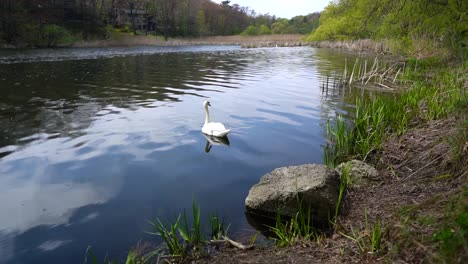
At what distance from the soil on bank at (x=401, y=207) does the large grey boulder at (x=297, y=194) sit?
0.32m

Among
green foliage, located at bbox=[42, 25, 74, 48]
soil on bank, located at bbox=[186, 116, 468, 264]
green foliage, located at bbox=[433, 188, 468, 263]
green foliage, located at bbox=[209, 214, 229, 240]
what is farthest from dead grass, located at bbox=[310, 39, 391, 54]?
green foliage, located at bbox=[42, 25, 74, 48]

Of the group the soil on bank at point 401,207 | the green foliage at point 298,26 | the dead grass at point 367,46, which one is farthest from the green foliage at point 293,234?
the green foliage at point 298,26

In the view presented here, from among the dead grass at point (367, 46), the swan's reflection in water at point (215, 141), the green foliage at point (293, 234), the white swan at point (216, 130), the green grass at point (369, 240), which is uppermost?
the dead grass at point (367, 46)

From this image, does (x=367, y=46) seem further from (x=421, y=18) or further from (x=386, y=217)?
(x=386, y=217)

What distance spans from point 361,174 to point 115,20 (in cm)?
7734

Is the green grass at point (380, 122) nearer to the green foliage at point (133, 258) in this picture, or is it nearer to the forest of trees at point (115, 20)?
the green foliage at point (133, 258)

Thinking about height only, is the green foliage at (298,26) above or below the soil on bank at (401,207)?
above

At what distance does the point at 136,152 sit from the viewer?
8.30 m

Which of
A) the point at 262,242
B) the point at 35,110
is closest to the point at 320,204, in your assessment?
the point at 262,242

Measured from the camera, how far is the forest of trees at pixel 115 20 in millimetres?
45562

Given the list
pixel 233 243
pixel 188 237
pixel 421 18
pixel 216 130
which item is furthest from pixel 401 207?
pixel 421 18

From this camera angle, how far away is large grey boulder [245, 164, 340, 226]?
16.7ft

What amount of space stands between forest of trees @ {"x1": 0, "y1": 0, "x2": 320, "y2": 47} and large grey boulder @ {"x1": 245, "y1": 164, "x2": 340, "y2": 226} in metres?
47.4

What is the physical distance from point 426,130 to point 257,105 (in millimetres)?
7554
